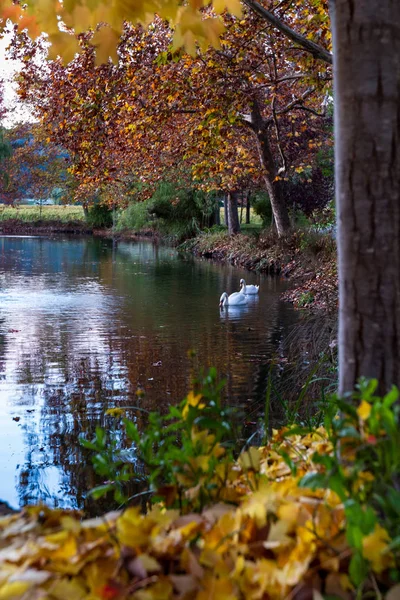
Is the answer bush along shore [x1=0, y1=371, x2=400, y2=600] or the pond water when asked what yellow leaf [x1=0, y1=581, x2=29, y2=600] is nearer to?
bush along shore [x1=0, y1=371, x2=400, y2=600]

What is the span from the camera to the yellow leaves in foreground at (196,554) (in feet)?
4.88

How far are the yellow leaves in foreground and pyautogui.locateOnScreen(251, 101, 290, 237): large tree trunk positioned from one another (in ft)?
52.7

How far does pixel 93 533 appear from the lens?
1763 mm

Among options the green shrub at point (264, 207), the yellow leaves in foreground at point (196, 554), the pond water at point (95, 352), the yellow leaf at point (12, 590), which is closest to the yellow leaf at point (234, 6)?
the yellow leaves in foreground at point (196, 554)

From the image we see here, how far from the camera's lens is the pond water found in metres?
5.35

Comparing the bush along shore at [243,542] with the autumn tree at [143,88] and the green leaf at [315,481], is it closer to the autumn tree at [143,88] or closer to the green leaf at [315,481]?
the green leaf at [315,481]

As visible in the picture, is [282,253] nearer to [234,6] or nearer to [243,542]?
[234,6]

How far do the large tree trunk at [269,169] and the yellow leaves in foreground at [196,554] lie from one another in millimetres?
16049

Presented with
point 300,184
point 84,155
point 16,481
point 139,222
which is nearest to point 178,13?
point 16,481

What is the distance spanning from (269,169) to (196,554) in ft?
61.5

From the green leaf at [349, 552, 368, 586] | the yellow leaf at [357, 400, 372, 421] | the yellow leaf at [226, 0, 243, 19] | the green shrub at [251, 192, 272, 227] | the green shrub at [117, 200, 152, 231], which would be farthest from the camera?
the green shrub at [117, 200, 152, 231]

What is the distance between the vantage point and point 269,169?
64.9 feet

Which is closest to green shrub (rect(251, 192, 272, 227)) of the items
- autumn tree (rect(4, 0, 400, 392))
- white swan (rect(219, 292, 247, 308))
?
white swan (rect(219, 292, 247, 308))

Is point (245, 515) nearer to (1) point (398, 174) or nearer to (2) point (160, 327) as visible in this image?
(1) point (398, 174)
